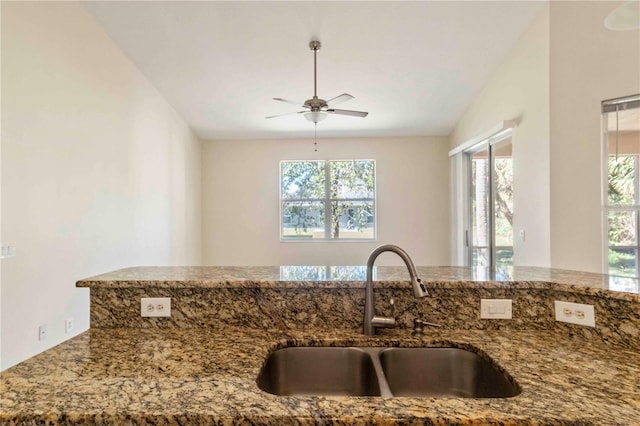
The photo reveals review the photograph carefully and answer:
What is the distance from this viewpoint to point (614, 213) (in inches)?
102

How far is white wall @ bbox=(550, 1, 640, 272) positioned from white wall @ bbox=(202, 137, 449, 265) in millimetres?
2856

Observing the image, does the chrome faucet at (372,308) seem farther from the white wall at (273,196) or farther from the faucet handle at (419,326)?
the white wall at (273,196)

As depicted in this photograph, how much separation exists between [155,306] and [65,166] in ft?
7.07

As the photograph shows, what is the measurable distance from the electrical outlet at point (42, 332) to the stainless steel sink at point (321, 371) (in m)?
2.32

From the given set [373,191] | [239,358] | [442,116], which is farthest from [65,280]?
[442,116]

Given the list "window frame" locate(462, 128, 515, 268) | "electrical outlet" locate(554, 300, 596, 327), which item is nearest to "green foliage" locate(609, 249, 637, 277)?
"window frame" locate(462, 128, 515, 268)

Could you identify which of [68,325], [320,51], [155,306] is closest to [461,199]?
[320,51]

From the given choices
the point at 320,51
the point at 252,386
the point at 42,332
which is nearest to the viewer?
the point at 252,386

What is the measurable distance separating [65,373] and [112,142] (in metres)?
2.99

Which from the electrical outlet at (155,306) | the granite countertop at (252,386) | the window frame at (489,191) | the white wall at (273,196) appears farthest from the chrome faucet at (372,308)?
the white wall at (273,196)

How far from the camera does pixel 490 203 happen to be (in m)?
3.93

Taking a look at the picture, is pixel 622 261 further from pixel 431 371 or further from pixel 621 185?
pixel 431 371

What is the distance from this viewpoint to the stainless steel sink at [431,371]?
988mm

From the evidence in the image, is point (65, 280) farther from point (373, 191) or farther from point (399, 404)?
point (373, 191)
